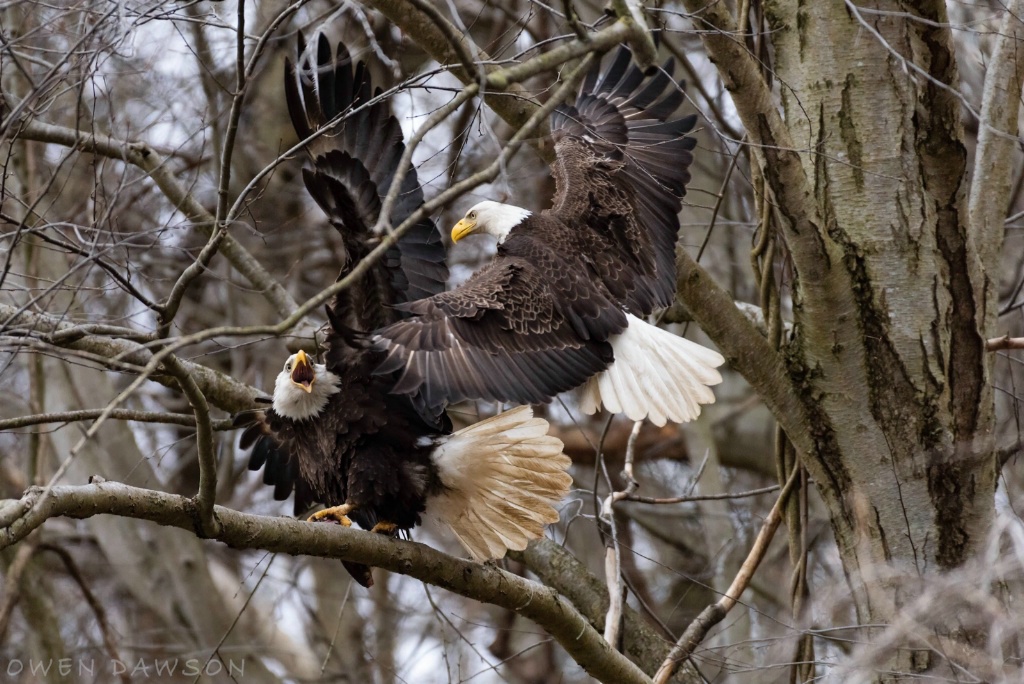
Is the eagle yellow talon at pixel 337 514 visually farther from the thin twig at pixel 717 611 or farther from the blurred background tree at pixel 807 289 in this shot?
the thin twig at pixel 717 611

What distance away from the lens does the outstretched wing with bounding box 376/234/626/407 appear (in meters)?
3.49

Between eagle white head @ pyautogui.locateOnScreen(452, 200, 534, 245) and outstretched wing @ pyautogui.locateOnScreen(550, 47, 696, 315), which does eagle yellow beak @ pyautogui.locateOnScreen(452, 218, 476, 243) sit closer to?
eagle white head @ pyautogui.locateOnScreen(452, 200, 534, 245)

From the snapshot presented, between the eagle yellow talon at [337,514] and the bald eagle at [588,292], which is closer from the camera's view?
the bald eagle at [588,292]

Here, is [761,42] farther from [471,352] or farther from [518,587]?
[518,587]

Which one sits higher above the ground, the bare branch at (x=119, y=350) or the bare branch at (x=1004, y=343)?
the bare branch at (x=119, y=350)

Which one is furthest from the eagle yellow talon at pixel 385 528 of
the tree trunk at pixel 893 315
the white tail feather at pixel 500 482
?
the tree trunk at pixel 893 315

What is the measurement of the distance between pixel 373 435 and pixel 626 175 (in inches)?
58.0

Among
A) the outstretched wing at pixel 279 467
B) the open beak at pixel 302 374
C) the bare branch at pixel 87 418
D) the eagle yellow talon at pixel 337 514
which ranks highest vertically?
the open beak at pixel 302 374

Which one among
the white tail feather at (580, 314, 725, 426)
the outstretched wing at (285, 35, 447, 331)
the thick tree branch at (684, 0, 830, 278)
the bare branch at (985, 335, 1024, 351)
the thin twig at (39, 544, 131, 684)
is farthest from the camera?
the thin twig at (39, 544, 131, 684)

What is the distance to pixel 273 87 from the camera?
8.67m

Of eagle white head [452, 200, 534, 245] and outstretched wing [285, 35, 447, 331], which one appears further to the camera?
eagle white head [452, 200, 534, 245]

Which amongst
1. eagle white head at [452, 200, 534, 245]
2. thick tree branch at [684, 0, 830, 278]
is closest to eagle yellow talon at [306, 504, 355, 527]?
eagle white head at [452, 200, 534, 245]

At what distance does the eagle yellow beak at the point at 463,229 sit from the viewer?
16.4 feet

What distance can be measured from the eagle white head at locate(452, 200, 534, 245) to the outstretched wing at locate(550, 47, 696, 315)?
0.20m
